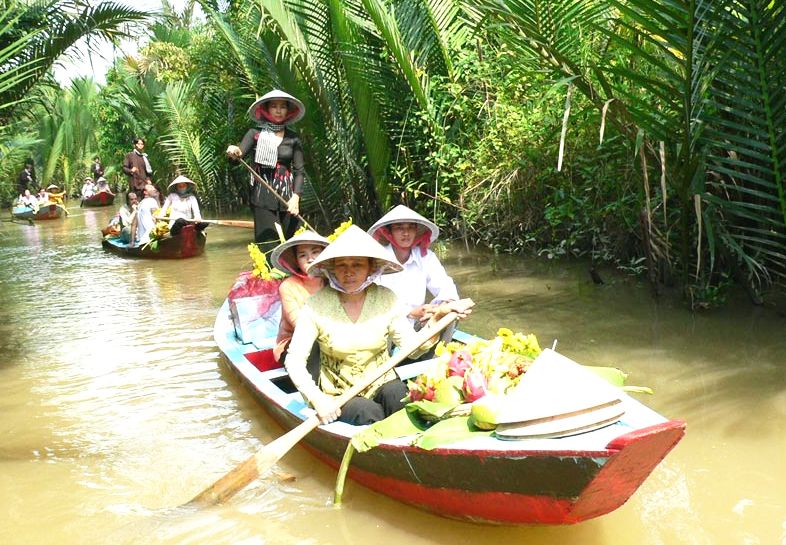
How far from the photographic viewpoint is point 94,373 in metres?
5.36

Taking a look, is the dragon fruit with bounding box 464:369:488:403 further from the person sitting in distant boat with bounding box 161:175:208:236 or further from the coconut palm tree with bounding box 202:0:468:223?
the person sitting in distant boat with bounding box 161:175:208:236

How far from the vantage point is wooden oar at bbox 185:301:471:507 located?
10.3 feet

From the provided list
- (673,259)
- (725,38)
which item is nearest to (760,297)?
(673,259)

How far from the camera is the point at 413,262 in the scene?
14.2 feet

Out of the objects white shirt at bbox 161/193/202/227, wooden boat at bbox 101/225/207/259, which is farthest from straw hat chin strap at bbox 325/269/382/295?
white shirt at bbox 161/193/202/227

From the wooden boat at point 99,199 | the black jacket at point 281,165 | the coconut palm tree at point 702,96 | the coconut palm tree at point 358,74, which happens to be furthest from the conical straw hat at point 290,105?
the wooden boat at point 99,199

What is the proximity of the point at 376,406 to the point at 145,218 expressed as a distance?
8.37 meters

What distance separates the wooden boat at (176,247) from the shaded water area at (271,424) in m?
2.47

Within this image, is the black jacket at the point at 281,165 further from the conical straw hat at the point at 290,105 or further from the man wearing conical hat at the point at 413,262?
the man wearing conical hat at the point at 413,262

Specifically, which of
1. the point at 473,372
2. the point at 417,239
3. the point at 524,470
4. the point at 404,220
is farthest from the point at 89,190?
the point at 524,470

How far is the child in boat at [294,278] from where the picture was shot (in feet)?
13.5

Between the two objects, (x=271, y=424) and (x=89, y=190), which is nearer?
(x=271, y=424)

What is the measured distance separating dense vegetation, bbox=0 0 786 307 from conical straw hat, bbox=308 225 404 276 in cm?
149

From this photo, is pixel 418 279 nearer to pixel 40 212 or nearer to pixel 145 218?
pixel 145 218
